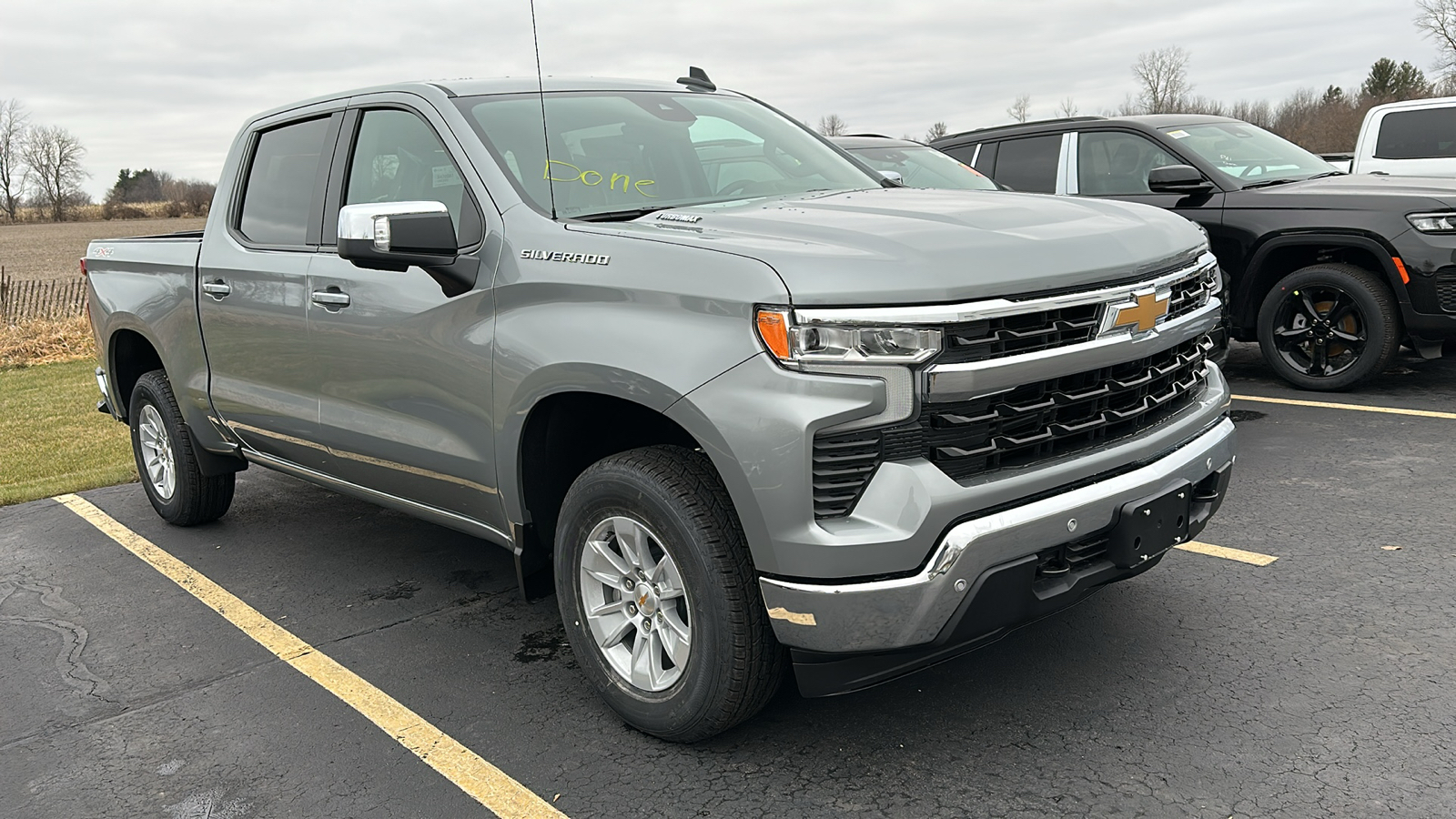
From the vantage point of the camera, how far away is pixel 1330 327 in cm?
718

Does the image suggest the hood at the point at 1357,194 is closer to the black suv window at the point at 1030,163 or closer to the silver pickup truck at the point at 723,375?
the black suv window at the point at 1030,163

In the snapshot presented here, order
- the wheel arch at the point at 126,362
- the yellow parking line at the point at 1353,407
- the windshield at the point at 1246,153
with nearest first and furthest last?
the wheel arch at the point at 126,362, the yellow parking line at the point at 1353,407, the windshield at the point at 1246,153

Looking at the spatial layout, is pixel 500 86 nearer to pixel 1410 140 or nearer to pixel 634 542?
pixel 634 542

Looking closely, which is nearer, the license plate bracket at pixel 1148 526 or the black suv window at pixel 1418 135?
the license plate bracket at pixel 1148 526

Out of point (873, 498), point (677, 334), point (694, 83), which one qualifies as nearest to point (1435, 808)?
point (873, 498)

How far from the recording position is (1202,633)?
3.66m

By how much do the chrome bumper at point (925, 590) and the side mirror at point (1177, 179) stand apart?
4824 millimetres

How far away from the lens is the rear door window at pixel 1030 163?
842cm

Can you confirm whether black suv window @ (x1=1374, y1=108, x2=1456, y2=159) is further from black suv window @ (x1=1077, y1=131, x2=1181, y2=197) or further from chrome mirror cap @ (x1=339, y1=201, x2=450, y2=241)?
chrome mirror cap @ (x1=339, y1=201, x2=450, y2=241)

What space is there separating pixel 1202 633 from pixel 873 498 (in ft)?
5.57

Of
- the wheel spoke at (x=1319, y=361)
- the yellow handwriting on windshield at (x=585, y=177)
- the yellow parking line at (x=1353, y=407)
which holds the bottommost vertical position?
the yellow parking line at (x=1353, y=407)

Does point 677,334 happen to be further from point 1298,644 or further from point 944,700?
point 1298,644

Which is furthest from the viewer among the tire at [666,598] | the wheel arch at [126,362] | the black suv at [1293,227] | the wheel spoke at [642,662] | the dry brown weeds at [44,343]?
the dry brown weeds at [44,343]

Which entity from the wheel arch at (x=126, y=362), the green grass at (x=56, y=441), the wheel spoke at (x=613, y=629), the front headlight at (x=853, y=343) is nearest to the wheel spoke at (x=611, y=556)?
the wheel spoke at (x=613, y=629)
